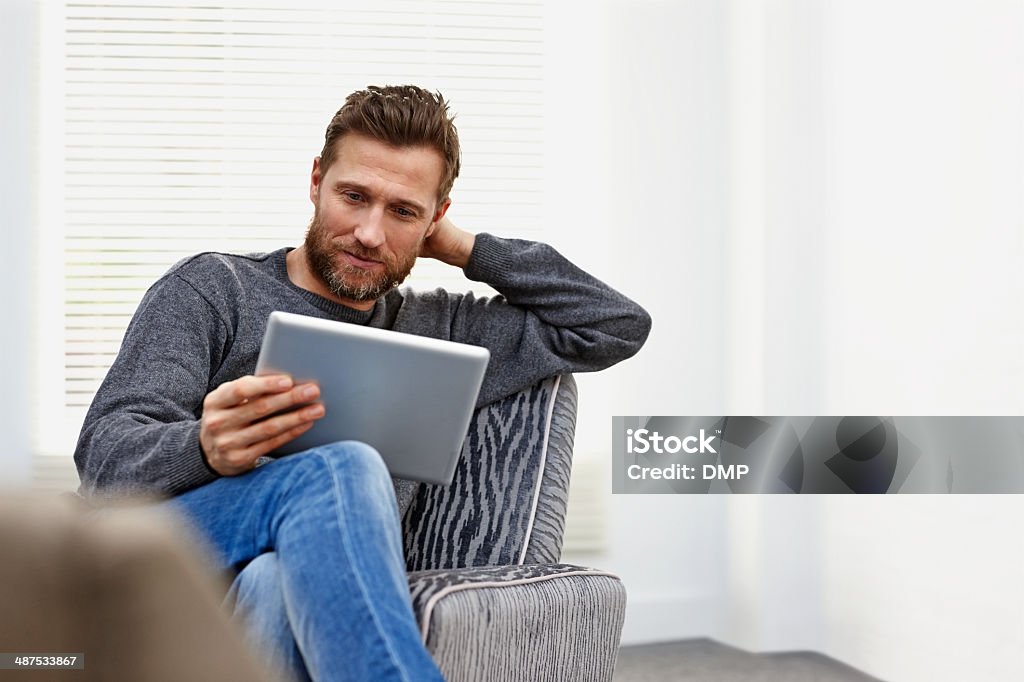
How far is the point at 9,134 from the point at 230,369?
2.00m

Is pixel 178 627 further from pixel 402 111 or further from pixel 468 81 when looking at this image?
pixel 468 81

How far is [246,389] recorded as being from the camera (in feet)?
4.12

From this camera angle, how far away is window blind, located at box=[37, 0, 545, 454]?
322 cm

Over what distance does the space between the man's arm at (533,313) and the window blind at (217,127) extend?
143 cm

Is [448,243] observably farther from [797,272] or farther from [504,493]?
[797,272]

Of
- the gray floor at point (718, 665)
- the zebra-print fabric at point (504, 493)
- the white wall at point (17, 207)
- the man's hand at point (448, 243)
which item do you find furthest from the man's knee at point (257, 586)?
the white wall at point (17, 207)

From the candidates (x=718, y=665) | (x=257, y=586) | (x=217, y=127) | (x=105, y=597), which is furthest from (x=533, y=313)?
(x=217, y=127)

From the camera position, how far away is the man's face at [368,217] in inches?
69.0

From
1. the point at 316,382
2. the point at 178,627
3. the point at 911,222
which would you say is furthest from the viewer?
the point at 911,222

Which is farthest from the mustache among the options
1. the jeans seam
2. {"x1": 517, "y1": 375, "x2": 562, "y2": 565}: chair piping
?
the jeans seam

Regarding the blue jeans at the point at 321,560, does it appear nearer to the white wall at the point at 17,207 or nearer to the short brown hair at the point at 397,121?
the short brown hair at the point at 397,121

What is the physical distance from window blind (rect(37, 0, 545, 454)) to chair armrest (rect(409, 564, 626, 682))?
6.54 feet

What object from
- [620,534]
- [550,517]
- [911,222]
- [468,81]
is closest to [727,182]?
[911,222]

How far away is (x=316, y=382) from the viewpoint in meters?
1.31
